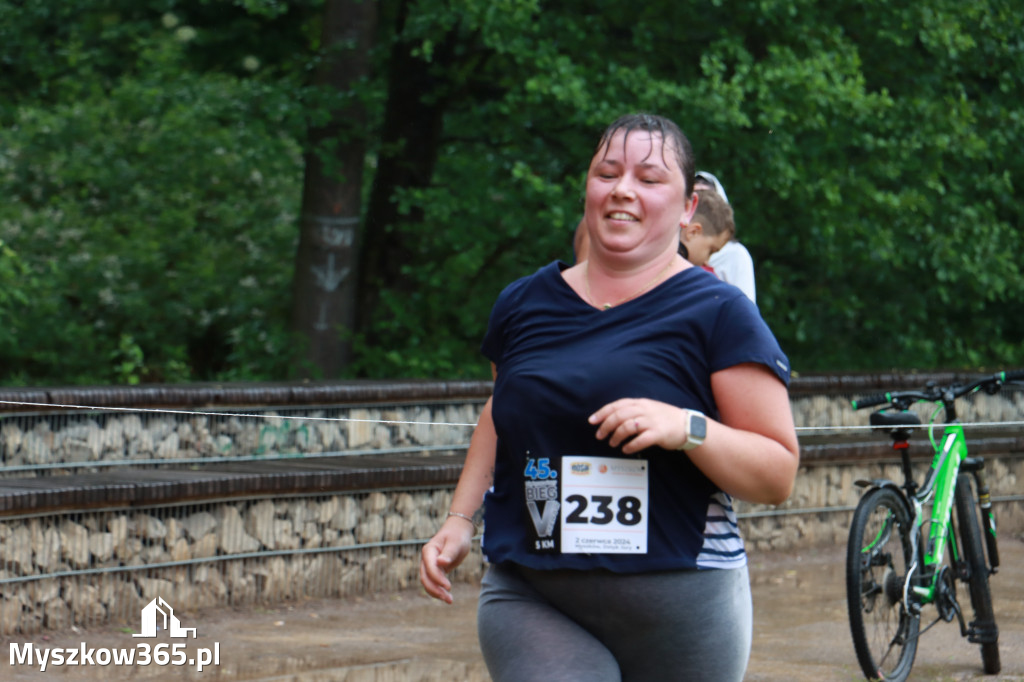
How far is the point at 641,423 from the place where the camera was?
2203mm

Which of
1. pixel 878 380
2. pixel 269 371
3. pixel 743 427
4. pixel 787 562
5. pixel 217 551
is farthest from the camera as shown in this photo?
pixel 269 371

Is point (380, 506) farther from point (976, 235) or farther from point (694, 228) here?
→ point (976, 235)

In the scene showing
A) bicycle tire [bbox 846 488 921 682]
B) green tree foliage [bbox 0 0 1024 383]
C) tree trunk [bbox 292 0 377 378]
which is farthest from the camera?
tree trunk [bbox 292 0 377 378]

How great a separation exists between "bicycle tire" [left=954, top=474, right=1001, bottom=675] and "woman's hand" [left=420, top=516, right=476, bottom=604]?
11.9ft

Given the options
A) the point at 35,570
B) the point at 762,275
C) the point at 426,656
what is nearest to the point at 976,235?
the point at 762,275

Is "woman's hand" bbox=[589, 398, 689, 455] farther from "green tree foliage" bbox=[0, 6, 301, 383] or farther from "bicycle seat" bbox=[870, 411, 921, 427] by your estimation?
"green tree foliage" bbox=[0, 6, 301, 383]

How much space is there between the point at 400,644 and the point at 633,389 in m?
4.05

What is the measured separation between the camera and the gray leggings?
2346 millimetres

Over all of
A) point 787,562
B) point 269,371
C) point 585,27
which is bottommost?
point 787,562

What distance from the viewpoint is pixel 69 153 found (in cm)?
1239

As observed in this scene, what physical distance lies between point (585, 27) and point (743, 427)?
29.1ft

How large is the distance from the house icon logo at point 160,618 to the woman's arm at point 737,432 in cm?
422

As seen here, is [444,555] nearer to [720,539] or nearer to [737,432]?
[720,539]

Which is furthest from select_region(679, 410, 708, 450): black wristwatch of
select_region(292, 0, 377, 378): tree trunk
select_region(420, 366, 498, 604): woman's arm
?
select_region(292, 0, 377, 378): tree trunk
